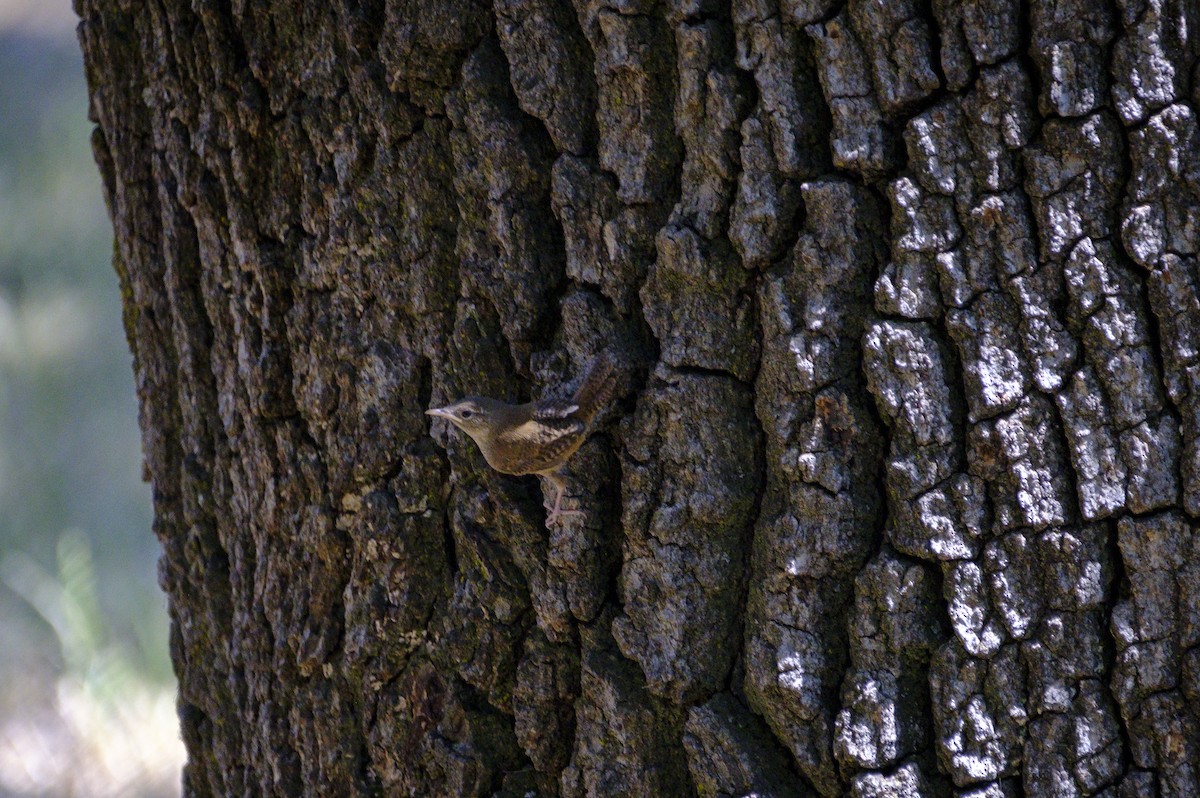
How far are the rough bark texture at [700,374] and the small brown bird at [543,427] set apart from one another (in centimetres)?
5

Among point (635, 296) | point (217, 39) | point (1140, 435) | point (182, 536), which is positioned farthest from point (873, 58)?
point (182, 536)

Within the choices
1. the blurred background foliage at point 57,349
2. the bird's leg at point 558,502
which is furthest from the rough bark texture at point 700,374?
the blurred background foliage at point 57,349

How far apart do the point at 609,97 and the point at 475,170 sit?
0.28 meters

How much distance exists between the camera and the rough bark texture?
147 centimetres

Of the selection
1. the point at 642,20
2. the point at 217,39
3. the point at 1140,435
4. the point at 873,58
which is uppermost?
the point at 217,39

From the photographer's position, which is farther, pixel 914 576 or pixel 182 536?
pixel 182 536

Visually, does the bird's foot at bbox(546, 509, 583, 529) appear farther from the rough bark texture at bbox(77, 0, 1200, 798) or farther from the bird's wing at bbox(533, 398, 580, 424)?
the bird's wing at bbox(533, 398, 580, 424)

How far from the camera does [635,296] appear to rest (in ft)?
5.75

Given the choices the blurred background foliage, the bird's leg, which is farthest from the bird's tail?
the blurred background foliage

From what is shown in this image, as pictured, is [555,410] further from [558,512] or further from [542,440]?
[558,512]

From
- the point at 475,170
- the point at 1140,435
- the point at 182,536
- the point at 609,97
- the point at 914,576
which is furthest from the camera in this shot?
the point at 182,536

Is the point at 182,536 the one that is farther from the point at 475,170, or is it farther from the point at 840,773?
the point at 840,773

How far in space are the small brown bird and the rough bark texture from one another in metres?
0.05

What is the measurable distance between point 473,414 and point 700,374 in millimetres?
410
